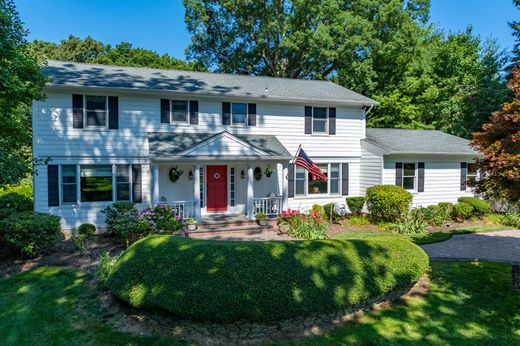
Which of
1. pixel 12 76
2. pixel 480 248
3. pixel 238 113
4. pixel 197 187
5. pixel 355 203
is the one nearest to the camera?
pixel 12 76

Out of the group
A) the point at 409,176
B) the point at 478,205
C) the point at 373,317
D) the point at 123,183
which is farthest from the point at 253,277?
the point at 478,205

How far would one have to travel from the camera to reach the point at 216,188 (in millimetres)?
13969

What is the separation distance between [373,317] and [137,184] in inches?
398

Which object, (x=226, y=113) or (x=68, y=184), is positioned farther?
(x=226, y=113)

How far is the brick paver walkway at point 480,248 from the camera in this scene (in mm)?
8867

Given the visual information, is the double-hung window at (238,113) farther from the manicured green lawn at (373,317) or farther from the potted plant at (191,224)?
the manicured green lawn at (373,317)

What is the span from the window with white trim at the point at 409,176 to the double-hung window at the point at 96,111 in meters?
13.9

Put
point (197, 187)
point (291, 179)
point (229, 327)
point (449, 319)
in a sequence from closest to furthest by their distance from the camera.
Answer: point (229, 327) → point (449, 319) → point (197, 187) → point (291, 179)

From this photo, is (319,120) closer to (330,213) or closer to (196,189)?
(330,213)

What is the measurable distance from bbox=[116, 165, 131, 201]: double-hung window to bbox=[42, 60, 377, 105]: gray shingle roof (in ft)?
10.5

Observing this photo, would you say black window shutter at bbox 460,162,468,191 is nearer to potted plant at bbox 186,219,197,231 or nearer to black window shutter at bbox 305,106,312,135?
black window shutter at bbox 305,106,312,135

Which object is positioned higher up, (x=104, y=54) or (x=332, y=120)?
(x=104, y=54)

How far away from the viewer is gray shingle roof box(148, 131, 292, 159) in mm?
11922

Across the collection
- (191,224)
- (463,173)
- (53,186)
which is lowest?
(191,224)
